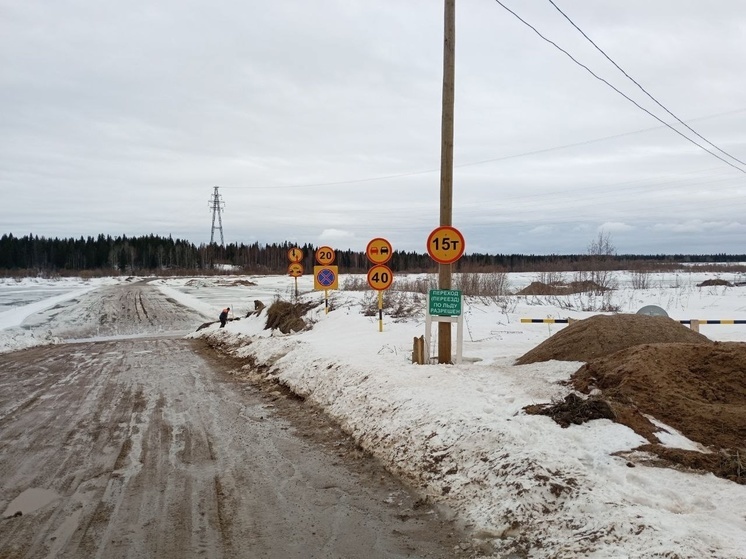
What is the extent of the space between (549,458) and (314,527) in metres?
2.10

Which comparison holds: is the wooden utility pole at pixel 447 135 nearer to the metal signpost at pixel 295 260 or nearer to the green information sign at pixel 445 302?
the green information sign at pixel 445 302

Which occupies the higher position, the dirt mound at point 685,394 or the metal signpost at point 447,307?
the metal signpost at point 447,307

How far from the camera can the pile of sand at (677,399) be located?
17.2 ft

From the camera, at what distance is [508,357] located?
11.3 m

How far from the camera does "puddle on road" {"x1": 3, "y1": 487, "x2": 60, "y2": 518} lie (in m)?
4.96

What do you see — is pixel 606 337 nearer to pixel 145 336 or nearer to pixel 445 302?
pixel 445 302

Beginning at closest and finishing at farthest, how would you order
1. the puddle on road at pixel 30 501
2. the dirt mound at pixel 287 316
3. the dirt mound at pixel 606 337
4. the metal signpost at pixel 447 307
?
the puddle on road at pixel 30 501 → the dirt mound at pixel 606 337 → the metal signpost at pixel 447 307 → the dirt mound at pixel 287 316

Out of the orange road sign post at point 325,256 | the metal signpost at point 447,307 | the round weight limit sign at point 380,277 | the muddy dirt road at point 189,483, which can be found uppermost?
the orange road sign post at point 325,256

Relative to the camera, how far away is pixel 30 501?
17.0 feet

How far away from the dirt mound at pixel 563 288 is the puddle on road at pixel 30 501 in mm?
28773

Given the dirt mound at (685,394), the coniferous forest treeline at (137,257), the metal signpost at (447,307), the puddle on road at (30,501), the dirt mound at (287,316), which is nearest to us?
the puddle on road at (30,501)

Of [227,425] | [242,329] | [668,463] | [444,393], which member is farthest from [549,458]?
[242,329]

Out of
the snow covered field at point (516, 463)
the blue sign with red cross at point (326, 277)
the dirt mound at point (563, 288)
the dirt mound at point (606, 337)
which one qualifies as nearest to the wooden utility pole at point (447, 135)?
the snow covered field at point (516, 463)

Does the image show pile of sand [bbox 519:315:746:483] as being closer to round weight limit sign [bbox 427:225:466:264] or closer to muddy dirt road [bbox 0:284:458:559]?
muddy dirt road [bbox 0:284:458:559]
